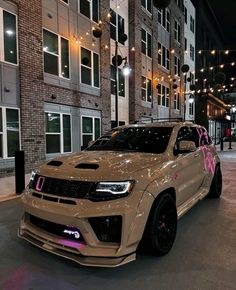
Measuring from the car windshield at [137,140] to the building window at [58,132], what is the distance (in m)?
6.85

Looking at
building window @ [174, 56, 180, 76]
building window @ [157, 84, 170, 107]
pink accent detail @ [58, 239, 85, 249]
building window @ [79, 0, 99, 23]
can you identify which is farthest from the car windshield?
building window @ [174, 56, 180, 76]

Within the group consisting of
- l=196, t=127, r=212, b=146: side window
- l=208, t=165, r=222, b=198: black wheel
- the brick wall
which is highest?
the brick wall

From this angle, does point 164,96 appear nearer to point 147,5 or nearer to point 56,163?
point 147,5

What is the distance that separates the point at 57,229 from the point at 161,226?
4.23 ft

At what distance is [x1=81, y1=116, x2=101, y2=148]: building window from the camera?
13851 millimetres

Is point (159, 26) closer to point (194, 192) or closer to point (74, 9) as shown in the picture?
point (74, 9)

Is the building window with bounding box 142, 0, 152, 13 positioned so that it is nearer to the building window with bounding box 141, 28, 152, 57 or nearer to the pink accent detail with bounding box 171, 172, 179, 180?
the building window with bounding box 141, 28, 152, 57

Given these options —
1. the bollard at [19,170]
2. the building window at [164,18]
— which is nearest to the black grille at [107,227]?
the bollard at [19,170]

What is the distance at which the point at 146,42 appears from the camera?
19781mm

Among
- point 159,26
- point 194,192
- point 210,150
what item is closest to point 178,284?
point 194,192

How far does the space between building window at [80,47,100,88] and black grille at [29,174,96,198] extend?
10.7m

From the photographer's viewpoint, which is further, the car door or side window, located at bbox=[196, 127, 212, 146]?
side window, located at bbox=[196, 127, 212, 146]

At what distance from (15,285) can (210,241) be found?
269 centimetres

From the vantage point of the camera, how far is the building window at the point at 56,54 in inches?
455
